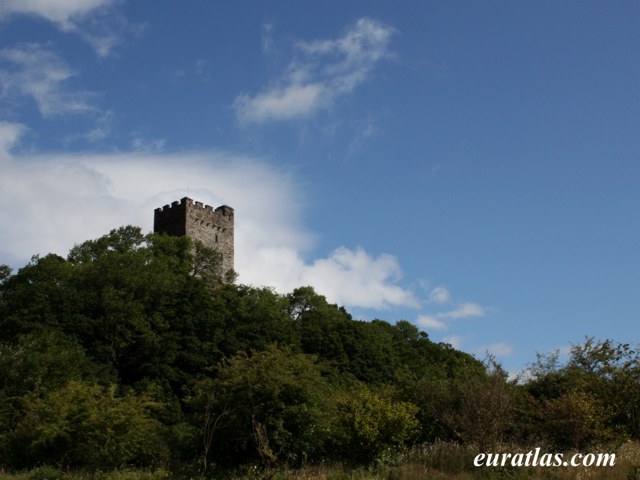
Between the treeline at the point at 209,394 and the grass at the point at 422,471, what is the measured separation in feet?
1.88

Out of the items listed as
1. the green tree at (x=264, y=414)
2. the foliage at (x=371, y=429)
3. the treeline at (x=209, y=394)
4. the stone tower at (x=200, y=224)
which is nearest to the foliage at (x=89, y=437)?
the treeline at (x=209, y=394)

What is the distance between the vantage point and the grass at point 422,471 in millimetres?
14664

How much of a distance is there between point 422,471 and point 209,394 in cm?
596

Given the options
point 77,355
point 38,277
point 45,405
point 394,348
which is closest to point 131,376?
point 77,355

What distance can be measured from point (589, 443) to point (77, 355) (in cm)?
2557

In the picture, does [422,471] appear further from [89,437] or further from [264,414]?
[89,437]

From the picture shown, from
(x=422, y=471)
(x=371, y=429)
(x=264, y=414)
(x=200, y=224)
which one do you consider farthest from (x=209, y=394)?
(x=200, y=224)

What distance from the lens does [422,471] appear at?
15555mm

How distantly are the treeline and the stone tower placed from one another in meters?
11.6

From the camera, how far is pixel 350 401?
19.0m

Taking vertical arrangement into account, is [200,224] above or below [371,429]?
above

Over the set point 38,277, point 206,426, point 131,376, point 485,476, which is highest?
point 38,277

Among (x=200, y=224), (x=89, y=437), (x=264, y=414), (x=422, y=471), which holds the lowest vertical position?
(x=422, y=471)

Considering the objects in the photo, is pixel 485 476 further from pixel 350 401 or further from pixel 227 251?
pixel 227 251
